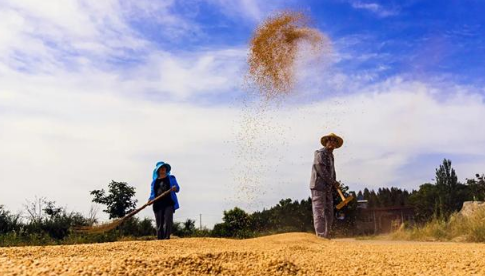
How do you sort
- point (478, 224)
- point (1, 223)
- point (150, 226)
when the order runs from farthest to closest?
point (150, 226) → point (1, 223) → point (478, 224)

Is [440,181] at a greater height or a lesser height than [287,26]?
lesser

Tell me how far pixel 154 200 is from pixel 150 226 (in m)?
3.63

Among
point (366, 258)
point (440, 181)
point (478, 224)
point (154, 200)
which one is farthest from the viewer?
point (440, 181)

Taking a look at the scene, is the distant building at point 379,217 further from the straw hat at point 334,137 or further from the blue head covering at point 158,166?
the blue head covering at point 158,166

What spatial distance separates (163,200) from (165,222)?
370mm

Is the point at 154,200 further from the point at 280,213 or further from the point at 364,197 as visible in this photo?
the point at 364,197

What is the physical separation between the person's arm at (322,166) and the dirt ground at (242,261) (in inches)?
78.1

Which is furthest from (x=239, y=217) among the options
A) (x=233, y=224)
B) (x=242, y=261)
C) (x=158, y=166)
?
(x=242, y=261)

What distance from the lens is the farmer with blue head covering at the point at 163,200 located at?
845 cm

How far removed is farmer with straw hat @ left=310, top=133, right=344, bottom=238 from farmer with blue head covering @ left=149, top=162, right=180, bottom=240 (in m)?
2.29

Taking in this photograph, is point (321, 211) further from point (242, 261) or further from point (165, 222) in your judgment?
point (242, 261)

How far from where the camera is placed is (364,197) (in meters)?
21.7

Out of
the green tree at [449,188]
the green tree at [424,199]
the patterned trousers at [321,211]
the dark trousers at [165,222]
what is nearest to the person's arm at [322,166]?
the patterned trousers at [321,211]

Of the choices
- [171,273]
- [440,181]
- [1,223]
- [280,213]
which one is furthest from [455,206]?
[171,273]
